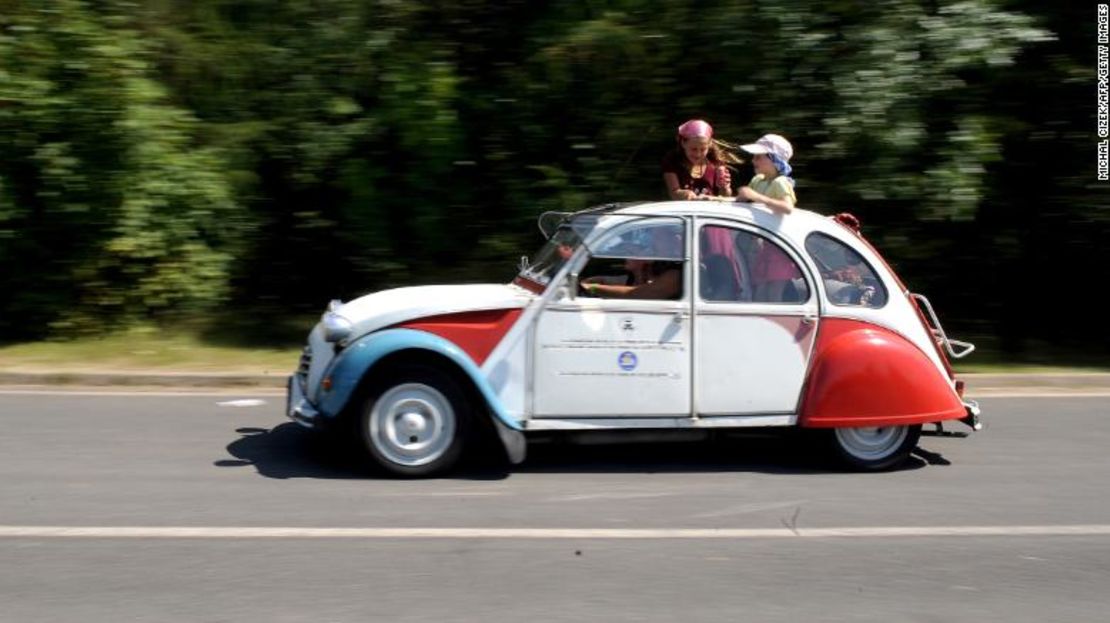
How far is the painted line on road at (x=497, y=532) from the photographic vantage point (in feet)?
21.8

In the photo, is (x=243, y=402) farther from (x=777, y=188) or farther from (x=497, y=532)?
(x=777, y=188)

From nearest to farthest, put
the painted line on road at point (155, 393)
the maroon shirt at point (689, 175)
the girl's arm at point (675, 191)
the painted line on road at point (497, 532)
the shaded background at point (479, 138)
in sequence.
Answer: the painted line on road at point (497, 532), the girl's arm at point (675, 191), the maroon shirt at point (689, 175), the painted line on road at point (155, 393), the shaded background at point (479, 138)

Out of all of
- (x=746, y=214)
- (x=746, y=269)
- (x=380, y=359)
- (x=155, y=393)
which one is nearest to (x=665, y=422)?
(x=746, y=269)

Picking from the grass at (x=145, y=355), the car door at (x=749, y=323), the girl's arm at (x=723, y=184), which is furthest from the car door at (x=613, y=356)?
the grass at (x=145, y=355)

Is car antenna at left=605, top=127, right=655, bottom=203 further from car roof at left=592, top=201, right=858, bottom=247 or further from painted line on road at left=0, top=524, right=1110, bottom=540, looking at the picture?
painted line on road at left=0, top=524, right=1110, bottom=540

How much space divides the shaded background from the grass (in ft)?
1.06

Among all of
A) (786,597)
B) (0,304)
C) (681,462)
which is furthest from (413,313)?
(0,304)

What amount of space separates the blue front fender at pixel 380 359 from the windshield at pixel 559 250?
29.0 inches

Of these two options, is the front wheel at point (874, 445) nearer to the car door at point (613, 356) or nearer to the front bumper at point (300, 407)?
the car door at point (613, 356)

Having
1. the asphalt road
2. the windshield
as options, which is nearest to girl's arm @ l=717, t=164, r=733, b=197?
the windshield

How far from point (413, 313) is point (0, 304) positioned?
6743 mm

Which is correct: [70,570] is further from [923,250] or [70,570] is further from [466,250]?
[923,250]

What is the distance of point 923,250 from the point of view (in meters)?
12.9

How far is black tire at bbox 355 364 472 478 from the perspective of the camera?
7680 millimetres
